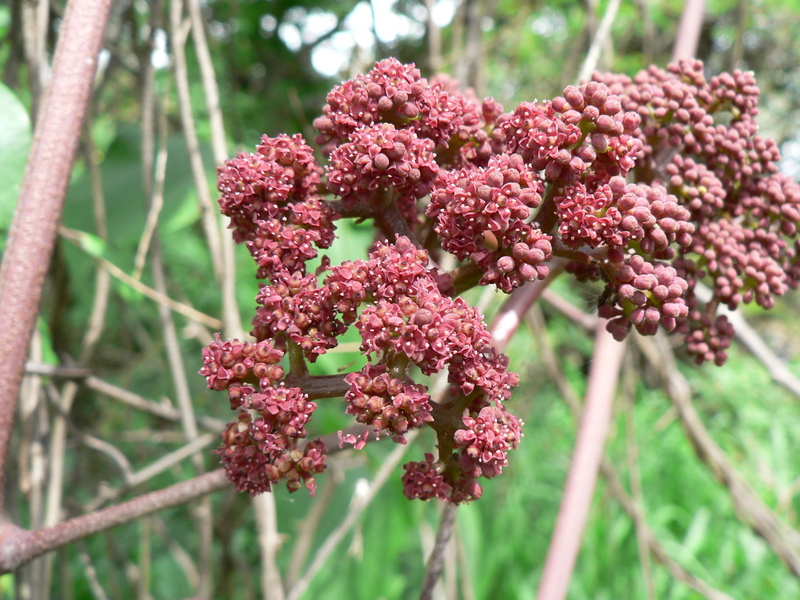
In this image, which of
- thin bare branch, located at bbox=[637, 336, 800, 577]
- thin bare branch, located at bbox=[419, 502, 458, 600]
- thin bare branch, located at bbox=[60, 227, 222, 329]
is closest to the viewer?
thin bare branch, located at bbox=[419, 502, 458, 600]

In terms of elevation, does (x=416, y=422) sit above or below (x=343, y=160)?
below

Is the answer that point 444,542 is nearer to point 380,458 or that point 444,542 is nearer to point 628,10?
point 380,458

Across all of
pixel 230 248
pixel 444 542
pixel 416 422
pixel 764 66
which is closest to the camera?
pixel 416 422

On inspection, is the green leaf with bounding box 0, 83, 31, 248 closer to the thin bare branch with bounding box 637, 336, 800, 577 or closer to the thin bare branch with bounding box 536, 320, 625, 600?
the thin bare branch with bounding box 536, 320, 625, 600

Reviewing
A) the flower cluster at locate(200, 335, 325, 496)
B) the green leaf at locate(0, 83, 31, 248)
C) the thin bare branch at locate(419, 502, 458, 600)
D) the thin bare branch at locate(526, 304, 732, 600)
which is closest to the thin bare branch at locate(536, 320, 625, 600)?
the thin bare branch at locate(419, 502, 458, 600)

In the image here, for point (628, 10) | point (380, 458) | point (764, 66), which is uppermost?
point (764, 66)

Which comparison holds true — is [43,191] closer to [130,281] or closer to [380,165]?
[380,165]

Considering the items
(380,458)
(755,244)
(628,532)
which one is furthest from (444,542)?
(628,532)
